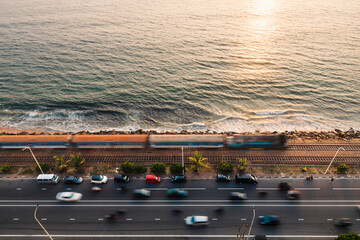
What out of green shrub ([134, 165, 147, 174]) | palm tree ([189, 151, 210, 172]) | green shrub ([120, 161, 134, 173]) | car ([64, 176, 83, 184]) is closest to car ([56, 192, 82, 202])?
car ([64, 176, 83, 184])

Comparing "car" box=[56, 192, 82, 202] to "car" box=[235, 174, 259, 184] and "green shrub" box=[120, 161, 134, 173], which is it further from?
"car" box=[235, 174, 259, 184]

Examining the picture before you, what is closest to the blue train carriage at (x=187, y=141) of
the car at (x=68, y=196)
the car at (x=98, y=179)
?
the car at (x=98, y=179)

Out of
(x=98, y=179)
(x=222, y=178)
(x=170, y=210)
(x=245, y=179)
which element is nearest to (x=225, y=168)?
(x=222, y=178)

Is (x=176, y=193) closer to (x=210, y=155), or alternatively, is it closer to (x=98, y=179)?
(x=210, y=155)

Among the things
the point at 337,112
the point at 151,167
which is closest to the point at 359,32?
the point at 337,112

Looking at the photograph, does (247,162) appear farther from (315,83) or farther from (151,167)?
(315,83)

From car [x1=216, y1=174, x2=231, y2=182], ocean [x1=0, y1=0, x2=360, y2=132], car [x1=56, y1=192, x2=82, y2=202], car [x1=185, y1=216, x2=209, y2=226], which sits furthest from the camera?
ocean [x1=0, y1=0, x2=360, y2=132]
